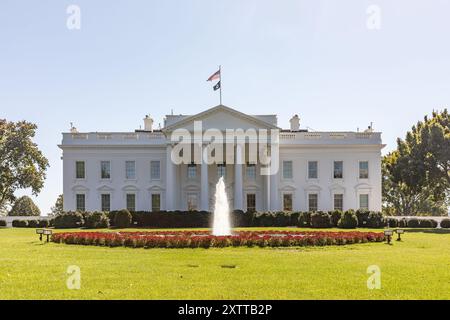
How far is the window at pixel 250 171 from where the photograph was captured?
5375cm

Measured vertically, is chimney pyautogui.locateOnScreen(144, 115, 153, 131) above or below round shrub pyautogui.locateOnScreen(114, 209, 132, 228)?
above

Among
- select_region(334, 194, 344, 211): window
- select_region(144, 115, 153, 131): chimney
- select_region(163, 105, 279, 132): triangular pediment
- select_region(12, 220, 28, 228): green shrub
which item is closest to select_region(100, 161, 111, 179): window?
select_region(144, 115, 153, 131): chimney

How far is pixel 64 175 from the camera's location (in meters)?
53.4

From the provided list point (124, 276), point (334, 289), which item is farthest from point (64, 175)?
point (334, 289)

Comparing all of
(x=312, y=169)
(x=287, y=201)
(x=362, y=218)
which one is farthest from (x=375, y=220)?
(x=287, y=201)

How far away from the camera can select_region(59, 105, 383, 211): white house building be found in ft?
175

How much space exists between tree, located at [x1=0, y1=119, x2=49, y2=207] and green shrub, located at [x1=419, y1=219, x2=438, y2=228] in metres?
39.7

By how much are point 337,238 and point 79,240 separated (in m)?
11.9

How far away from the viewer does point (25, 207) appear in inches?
3206

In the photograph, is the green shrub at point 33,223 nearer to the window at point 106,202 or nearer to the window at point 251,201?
the window at point 106,202

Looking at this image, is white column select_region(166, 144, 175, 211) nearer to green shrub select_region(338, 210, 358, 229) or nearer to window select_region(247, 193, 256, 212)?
window select_region(247, 193, 256, 212)
